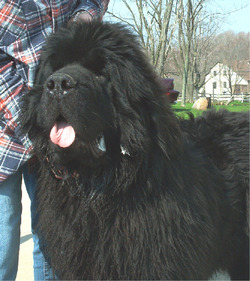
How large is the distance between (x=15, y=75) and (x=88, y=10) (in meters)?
0.67

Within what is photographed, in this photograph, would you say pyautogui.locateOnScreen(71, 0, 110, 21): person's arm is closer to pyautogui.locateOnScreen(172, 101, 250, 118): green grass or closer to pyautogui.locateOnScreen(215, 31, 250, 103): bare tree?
pyautogui.locateOnScreen(172, 101, 250, 118): green grass

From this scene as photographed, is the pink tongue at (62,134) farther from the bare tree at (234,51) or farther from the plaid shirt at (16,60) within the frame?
the bare tree at (234,51)

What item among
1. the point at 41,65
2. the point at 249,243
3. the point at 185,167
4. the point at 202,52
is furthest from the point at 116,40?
the point at 202,52

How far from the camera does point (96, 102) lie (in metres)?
1.94

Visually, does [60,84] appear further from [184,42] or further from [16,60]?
[184,42]

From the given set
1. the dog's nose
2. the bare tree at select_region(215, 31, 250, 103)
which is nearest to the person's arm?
the dog's nose

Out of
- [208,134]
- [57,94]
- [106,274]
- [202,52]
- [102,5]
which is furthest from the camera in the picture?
[202,52]

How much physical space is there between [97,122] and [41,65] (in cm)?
61

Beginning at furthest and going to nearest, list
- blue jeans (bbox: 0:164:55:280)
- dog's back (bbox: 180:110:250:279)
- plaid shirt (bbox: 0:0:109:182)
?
dog's back (bbox: 180:110:250:279)
blue jeans (bbox: 0:164:55:280)
plaid shirt (bbox: 0:0:109:182)

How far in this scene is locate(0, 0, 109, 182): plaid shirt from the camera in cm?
222

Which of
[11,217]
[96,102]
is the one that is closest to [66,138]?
[96,102]

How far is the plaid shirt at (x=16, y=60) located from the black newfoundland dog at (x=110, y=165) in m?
0.11

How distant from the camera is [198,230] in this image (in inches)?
87.7

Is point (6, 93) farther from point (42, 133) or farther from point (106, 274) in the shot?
point (106, 274)
